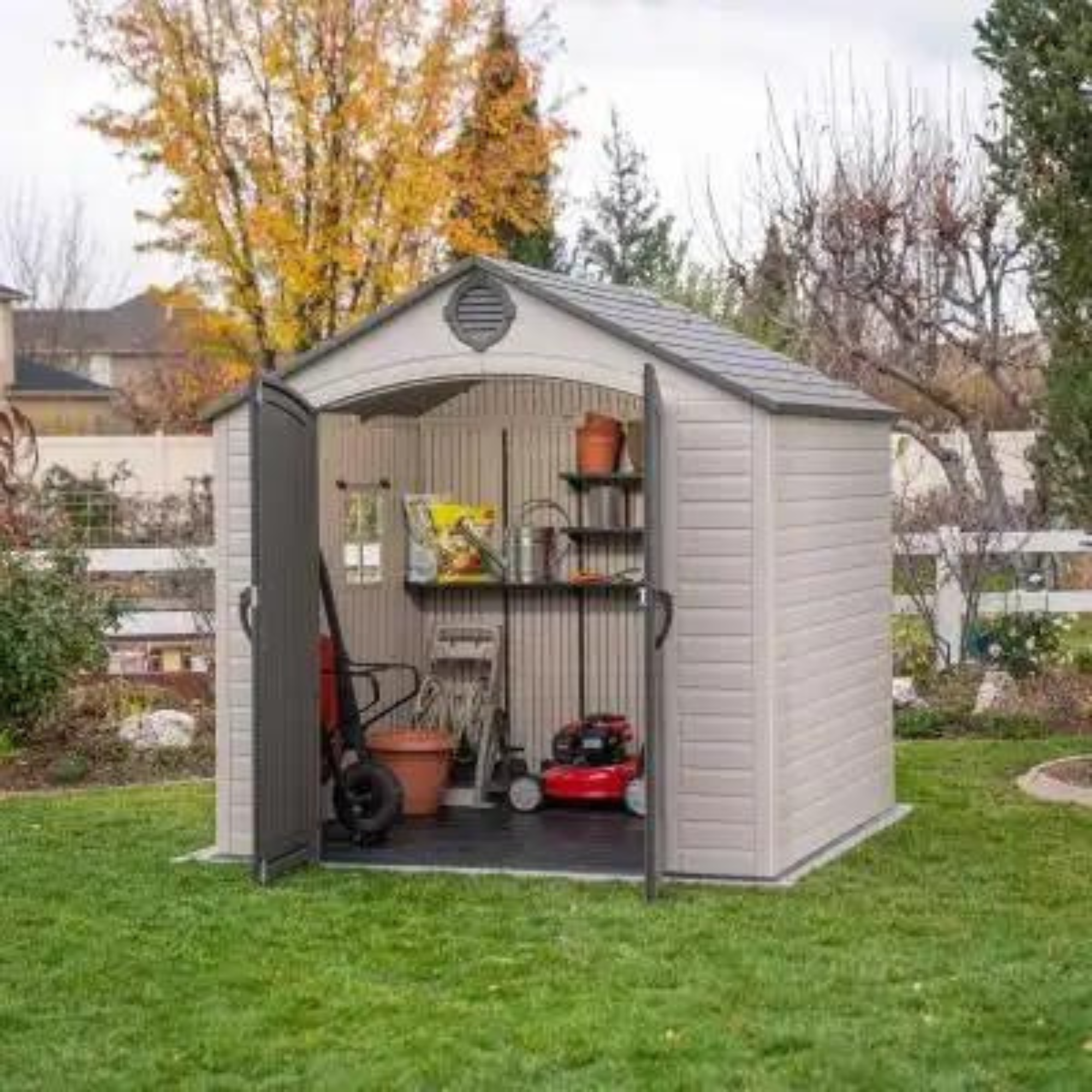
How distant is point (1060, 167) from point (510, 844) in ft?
13.5

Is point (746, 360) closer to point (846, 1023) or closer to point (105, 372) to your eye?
point (846, 1023)

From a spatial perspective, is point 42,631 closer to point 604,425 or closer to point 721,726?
point 604,425

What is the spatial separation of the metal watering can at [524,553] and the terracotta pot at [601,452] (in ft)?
1.25

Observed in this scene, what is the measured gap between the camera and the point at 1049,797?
1043cm

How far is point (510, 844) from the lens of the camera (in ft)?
30.5

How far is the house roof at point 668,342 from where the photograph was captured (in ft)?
28.0

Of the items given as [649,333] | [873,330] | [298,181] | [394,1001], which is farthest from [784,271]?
[394,1001]

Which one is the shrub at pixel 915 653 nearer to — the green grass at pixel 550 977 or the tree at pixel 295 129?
Result: the green grass at pixel 550 977

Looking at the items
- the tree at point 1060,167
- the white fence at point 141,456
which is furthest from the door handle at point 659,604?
the white fence at point 141,456

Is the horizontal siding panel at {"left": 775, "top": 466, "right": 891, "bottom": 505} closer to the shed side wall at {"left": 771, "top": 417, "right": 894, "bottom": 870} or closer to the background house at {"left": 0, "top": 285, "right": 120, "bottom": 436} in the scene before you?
the shed side wall at {"left": 771, "top": 417, "right": 894, "bottom": 870}

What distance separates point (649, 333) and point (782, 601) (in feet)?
3.89

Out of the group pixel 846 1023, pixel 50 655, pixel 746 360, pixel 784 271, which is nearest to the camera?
pixel 846 1023

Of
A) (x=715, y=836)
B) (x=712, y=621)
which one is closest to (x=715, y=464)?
(x=712, y=621)

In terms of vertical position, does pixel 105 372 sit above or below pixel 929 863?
above
